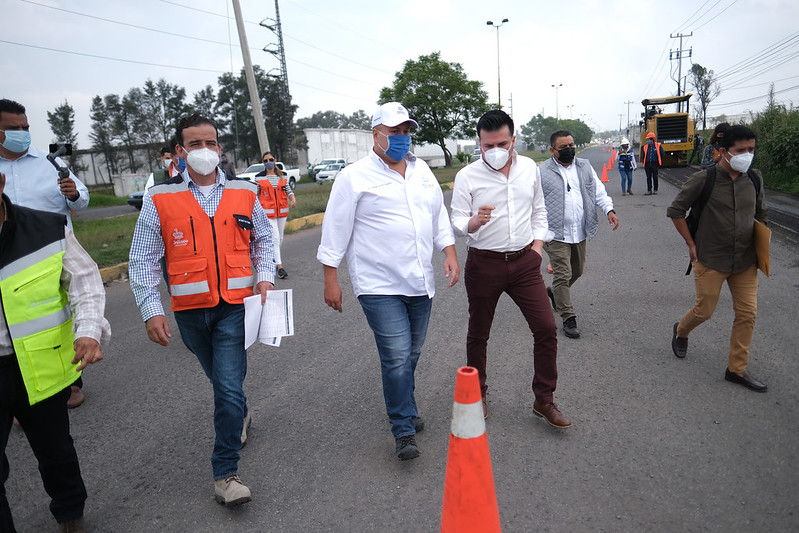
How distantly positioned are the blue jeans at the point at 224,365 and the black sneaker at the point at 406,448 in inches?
35.5

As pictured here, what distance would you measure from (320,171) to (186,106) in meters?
31.0

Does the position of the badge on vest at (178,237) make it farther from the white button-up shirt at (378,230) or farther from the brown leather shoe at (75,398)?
the brown leather shoe at (75,398)

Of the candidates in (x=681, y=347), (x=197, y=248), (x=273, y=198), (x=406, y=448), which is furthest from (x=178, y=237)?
(x=273, y=198)

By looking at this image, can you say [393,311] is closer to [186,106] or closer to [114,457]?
[114,457]

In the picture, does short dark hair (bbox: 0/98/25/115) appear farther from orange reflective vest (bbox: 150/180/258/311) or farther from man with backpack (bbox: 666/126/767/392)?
man with backpack (bbox: 666/126/767/392)

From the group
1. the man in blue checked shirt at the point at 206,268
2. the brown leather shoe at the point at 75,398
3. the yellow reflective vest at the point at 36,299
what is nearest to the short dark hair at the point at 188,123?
the man in blue checked shirt at the point at 206,268

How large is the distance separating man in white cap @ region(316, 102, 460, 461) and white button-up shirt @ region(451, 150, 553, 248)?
0.46 metres

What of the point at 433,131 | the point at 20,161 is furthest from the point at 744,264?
the point at 433,131

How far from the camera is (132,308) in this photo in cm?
721

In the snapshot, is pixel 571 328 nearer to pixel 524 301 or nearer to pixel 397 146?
pixel 524 301

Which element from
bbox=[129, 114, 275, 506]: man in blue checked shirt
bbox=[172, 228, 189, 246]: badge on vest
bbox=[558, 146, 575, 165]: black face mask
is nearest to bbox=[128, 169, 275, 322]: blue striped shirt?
bbox=[129, 114, 275, 506]: man in blue checked shirt

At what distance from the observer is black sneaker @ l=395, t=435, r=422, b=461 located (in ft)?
10.5

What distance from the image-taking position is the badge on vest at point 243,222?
117 inches

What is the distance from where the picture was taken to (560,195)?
17.4 feet
